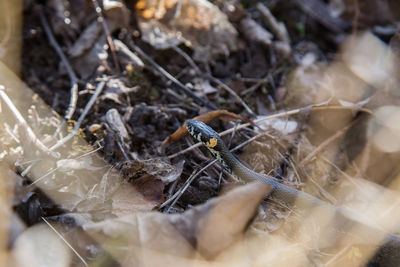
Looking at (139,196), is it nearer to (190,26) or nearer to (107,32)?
(107,32)

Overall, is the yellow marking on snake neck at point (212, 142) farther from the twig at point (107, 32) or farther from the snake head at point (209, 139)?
the twig at point (107, 32)

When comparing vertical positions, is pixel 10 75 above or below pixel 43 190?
above

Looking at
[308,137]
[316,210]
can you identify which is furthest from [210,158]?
[308,137]

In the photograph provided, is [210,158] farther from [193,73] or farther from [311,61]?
[311,61]

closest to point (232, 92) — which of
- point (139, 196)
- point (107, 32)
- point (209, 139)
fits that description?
point (209, 139)

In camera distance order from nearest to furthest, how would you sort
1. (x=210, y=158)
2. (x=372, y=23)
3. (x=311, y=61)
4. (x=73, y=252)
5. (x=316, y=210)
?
(x=73, y=252)
(x=316, y=210)
(x=210, y=158)
(x=311, y=61)
(x=372, y=23)

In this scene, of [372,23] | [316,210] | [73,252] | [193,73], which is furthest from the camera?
[372,23]

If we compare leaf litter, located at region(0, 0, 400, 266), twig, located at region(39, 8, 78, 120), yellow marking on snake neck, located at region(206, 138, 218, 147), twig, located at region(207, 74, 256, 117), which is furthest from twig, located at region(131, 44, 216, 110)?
twig, located at region(39, 8, 78, 120)
